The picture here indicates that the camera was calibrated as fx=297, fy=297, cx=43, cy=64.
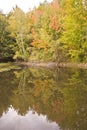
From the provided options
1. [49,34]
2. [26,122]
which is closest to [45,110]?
[26,122]

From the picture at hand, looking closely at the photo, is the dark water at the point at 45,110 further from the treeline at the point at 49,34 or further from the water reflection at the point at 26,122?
the treeline at the point at 49,34

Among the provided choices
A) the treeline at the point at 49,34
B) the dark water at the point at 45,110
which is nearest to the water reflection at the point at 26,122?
the dark water at the point at 45,110

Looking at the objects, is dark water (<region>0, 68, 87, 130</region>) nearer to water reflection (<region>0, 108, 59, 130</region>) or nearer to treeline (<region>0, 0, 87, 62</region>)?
water reflection (<region>0, 108, 59, 130</region>)

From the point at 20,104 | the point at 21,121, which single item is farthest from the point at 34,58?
the point at 21,121

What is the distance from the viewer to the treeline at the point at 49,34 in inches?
1527

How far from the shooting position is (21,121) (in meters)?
12.3

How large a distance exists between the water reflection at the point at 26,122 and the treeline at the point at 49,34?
2566 centimetres

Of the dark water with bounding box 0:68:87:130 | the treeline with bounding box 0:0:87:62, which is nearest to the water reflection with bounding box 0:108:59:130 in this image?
the dark water with bounding box 0:68:87:130

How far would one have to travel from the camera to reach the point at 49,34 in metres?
49.6

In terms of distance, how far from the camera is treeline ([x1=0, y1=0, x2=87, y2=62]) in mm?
38781

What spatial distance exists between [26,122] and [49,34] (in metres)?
38.3

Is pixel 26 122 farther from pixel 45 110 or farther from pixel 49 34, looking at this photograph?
pixel 49 34

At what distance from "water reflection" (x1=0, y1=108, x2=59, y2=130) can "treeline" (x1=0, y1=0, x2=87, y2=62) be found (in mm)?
25662

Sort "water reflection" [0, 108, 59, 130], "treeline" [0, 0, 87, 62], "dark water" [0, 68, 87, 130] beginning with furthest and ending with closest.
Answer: "treeline" [0, 0, 87, 62]
"dark water" [0, 68, 87, 130]
"water reflection" [0, 108, 59, 130]
